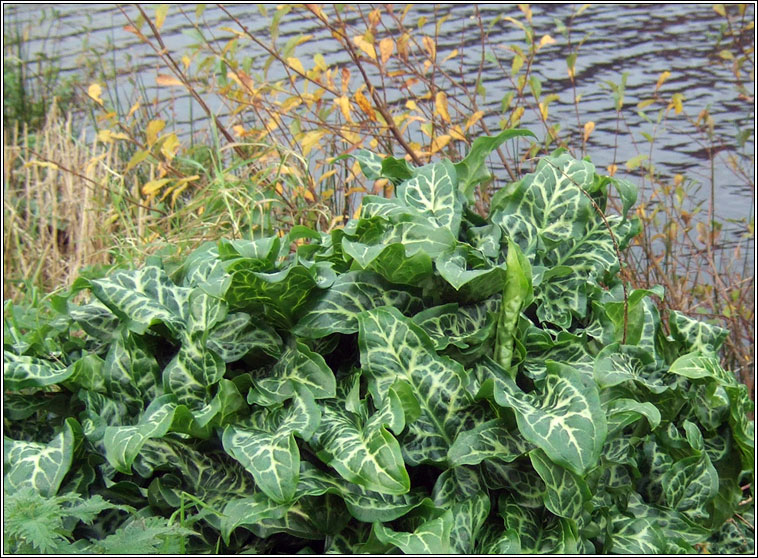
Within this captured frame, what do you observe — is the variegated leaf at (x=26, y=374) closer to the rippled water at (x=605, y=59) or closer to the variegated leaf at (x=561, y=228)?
the variegated leaf at (x=561, y=228)

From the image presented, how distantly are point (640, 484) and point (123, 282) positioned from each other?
51.8 inches

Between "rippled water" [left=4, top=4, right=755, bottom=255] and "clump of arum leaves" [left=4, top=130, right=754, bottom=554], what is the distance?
3.32m

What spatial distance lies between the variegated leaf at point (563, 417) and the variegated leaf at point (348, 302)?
11.9 inches

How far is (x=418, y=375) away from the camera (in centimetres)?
179

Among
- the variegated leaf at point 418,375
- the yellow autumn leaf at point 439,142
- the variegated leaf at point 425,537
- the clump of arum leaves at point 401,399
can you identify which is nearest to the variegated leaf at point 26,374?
the clump of arum leaves at point 401,399

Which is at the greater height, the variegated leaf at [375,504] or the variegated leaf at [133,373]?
the variegated leaf at [133,373]

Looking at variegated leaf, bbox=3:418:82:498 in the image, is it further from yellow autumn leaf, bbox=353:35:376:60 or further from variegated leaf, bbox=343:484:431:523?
yellow autumn leaf, bbox=353:35:376:60

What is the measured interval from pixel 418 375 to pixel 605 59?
5.81 m

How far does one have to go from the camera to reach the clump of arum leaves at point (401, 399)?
1.69m

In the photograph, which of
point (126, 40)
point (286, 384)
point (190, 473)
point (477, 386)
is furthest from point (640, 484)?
point (126, 40)

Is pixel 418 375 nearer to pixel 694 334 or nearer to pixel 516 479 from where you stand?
pixel 516 479

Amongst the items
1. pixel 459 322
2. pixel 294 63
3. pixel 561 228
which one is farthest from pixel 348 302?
A: pixel 294 63

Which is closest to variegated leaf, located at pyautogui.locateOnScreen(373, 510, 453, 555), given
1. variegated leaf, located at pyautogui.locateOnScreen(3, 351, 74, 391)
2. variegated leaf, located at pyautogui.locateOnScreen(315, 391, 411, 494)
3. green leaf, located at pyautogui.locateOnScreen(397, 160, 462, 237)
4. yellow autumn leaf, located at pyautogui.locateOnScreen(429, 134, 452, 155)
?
variegated leaf, located at pyautogui.locateOnScreen(315, 391, 411, 494)

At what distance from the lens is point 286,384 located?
6.02 feet
